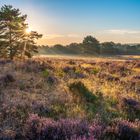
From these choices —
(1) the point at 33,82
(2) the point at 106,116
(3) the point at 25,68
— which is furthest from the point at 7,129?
(3) the point at 25,68

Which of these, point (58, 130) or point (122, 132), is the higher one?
point (58, 130)

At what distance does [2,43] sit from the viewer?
3133 cm

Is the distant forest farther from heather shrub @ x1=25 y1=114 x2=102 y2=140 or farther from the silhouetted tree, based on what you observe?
heather shrub @ x1=25 y1=114 x2=102 y2=140

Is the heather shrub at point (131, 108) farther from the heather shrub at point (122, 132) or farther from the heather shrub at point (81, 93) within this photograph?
the heather shrub at point (122, 132)

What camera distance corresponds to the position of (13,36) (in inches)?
1249

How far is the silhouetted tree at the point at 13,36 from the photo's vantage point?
103 ft

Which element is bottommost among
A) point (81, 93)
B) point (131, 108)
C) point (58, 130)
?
point (131, 108)

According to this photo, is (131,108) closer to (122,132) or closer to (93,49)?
(122,132)

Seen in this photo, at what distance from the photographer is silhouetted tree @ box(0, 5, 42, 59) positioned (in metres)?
31.3

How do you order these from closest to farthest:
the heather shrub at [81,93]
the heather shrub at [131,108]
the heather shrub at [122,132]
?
the heather shrub at [122,132] → the heather shrub at [131,108] → the heather shrub at [81,93]

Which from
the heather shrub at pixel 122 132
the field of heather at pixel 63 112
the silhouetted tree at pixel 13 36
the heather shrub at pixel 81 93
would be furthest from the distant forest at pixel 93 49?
the heather shrub at pixel 122 132

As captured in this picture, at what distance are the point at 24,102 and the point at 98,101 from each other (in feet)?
7.97

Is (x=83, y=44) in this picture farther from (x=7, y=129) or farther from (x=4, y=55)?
(x=7, y=129)

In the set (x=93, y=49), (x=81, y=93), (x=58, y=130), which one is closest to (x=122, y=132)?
(x=58, y=130)
